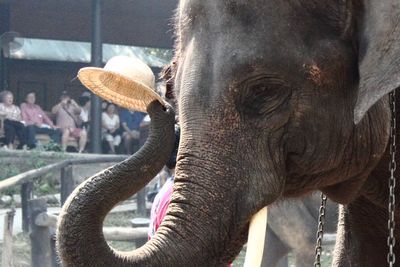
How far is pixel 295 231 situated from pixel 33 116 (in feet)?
18.4

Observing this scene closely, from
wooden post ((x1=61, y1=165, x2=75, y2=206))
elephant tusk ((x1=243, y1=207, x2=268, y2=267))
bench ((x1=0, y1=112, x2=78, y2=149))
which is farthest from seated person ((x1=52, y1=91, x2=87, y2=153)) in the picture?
elephant tusk ((x1=243, y1=207, x2=268, y2=267))

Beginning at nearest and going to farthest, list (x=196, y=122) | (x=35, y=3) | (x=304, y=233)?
1. (x=196, y=122)
2. (x=304, y=233)
3. (x=35, y=3)

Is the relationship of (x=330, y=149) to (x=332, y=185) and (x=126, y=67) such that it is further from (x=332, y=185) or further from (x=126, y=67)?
(x=126, y=67)

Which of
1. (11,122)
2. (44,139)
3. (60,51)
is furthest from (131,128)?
(60,51)

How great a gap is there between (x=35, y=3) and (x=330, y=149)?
1351cm

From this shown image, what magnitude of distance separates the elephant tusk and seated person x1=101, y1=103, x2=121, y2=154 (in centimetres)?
1143

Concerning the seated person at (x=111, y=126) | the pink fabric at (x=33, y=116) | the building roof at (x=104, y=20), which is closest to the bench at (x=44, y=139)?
the pink fabric at (x=33, y=116)

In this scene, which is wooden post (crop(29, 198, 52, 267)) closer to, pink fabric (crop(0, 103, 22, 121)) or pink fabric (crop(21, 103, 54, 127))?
pink fabric (crop(0, 103, 22, 121))

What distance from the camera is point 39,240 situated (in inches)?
323

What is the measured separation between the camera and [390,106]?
2.95m

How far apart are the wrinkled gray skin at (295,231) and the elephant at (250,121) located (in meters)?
4.91

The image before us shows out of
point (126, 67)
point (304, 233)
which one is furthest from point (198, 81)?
point (304, 233)

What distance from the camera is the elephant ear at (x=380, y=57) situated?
261cm

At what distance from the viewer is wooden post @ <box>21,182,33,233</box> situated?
9.32 m
